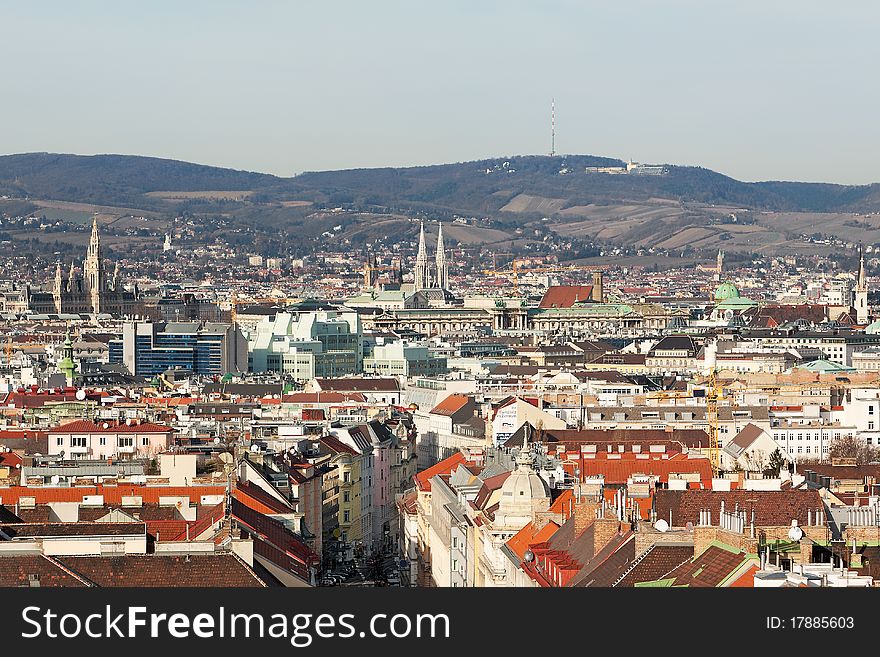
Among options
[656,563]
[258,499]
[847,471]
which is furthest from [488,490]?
[656,563]

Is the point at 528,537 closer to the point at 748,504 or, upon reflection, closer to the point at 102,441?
the point at 748,504

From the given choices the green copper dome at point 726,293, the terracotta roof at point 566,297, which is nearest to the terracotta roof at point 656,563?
the green copper dome at point 726,293

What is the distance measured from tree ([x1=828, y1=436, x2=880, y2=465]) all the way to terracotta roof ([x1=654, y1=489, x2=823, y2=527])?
2185 cm

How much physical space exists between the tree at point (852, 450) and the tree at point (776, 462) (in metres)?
1.24

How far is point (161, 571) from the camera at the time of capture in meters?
23.0

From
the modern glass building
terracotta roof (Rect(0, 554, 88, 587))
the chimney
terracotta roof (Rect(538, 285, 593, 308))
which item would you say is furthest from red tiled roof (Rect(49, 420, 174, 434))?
terracotta roof (Rect(538, 285, 593, 308))

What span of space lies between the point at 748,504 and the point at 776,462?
69.5 feet

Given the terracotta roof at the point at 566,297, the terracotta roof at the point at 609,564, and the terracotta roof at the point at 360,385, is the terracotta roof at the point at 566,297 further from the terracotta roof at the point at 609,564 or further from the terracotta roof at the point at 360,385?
the terracotta roof at the point at 609,564

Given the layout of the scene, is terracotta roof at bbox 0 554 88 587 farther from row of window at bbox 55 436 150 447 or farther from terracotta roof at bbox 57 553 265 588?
row of window at bbox 55 436 150 447

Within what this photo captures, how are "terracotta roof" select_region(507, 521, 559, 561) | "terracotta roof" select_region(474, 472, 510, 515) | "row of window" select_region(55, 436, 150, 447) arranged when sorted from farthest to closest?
"row of window" select_region(55, 436, 150, 447) < "terracotta roof" select_region(474, 472, 510, 515) < "terracotta roof" select_region(507, 521, 559, 561)

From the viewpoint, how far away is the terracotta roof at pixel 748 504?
29.0 m

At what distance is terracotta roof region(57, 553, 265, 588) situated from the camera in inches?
890
